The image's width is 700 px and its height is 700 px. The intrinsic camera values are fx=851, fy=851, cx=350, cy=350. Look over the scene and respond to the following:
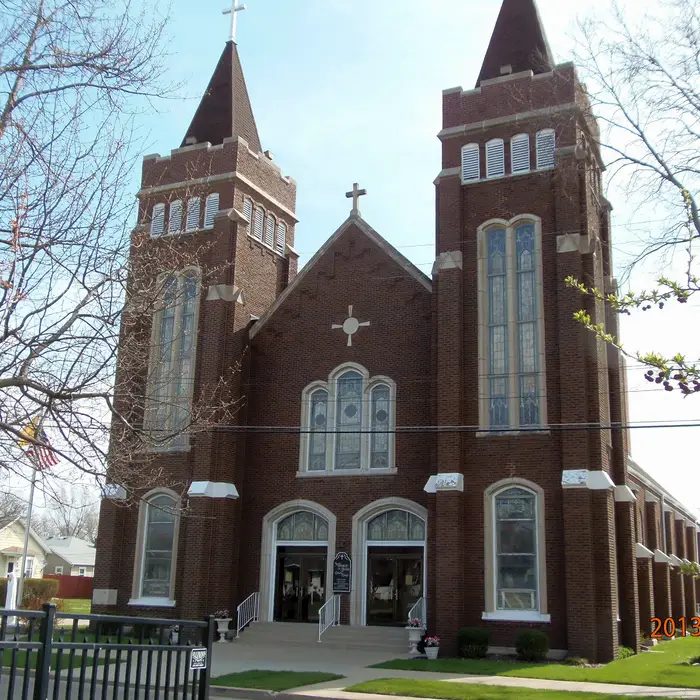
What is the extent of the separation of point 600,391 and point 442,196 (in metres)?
6.99

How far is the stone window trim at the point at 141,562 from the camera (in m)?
24.6

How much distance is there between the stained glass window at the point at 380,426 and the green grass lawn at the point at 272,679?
26.8 ft

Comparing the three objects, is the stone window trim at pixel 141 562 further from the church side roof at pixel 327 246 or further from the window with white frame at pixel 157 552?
the church side roof at pixel 327 246

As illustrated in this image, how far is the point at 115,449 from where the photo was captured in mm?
11961

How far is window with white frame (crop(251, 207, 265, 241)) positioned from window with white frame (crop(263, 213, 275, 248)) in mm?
274

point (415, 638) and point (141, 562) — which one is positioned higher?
point (141, 562)

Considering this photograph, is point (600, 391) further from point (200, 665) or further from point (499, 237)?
point (200, 665)

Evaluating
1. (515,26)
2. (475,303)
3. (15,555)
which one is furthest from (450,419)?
(15,555)

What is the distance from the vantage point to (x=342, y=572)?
77.5ft

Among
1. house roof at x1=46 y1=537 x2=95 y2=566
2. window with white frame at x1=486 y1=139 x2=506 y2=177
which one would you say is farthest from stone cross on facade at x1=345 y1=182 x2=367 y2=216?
house roof at x1=46 y1=537 x2=95 y2=566

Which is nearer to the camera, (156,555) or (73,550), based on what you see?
(156,555)

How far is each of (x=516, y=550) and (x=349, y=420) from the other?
21.4ft

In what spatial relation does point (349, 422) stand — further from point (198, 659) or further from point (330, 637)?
point (198, 659)

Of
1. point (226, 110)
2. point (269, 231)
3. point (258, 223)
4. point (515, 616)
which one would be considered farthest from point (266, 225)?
point (515, 616)
